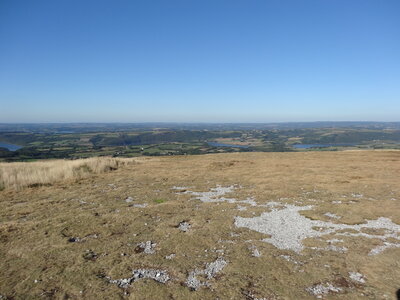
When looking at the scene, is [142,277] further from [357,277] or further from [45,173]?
[45,173]

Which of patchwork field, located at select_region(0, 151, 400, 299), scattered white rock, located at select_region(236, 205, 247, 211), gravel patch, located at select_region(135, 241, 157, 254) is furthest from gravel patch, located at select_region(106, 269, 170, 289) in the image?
scattered white rock, located at select_region(236, 205, 247, 211)

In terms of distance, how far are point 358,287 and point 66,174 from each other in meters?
20.4

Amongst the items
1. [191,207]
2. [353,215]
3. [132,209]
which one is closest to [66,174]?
Answer: [132,209]

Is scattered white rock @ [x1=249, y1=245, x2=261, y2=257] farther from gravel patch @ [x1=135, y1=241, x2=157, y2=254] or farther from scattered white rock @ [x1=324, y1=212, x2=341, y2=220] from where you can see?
scattered white rock @ [x1=324, y1=212, x2=341, y2=220]

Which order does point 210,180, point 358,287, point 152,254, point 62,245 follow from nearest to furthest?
point 358,287
point 152,254
point 62,245
point 210,180

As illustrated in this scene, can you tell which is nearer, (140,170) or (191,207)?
(191,207)

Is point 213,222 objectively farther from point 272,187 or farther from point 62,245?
point 272,187

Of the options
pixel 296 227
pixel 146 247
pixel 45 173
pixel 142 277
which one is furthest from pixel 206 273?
Answer: pixel 45 173

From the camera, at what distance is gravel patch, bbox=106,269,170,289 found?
20.3ft

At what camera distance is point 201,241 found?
862 centimetres

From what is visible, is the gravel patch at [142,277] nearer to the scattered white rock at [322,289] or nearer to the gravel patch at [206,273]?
the gravel patch at [206,273]

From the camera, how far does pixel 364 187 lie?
53.2ft

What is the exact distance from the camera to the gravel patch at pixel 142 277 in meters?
6.20

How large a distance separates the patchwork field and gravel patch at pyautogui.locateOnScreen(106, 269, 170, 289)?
0.03m
